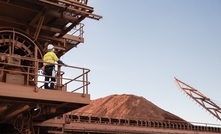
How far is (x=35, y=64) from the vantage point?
11.2 meters

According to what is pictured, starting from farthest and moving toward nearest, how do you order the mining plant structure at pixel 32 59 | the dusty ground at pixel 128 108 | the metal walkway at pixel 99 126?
the dusty ground at pixel 128 108, the metal walkway at pixel 99 126, the mining plant structure at pixel 32 59

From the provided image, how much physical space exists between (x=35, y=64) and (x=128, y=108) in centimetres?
4823

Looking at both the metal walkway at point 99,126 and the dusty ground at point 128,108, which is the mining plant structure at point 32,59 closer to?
the metal walkway at point 99,126

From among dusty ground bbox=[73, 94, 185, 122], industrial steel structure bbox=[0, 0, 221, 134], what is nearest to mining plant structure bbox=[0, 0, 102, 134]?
industrial steel structure bbox=[0, 0, 221, 134]

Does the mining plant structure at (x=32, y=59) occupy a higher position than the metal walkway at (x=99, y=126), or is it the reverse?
the mining plant structure at (x=32, y=59)

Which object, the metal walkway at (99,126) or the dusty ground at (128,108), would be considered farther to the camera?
the dusty ground at (128,108)

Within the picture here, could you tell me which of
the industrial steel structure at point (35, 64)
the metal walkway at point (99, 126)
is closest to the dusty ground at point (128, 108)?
the metal walkway at point (99, 126)

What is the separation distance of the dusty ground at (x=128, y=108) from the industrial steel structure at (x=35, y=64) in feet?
130

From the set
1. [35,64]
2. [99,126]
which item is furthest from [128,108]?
[35,64]

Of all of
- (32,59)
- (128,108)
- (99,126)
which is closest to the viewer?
(32,59)

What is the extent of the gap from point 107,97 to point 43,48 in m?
54.4

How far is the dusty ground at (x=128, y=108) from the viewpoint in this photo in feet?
183

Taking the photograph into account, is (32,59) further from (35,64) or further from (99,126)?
(99,126)

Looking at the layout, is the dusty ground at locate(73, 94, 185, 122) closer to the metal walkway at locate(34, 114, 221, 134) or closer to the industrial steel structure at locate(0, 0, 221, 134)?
the metal walkway at locate(34, 114, 221, 134)
